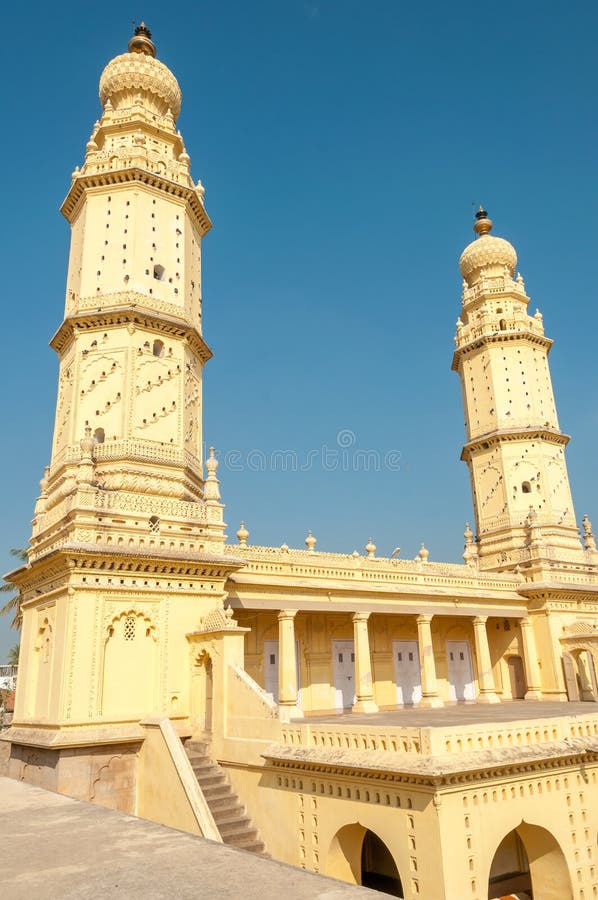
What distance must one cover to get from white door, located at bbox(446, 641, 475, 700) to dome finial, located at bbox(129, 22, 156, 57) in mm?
25534

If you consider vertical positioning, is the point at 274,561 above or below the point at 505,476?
below

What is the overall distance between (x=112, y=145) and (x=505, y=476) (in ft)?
69.4

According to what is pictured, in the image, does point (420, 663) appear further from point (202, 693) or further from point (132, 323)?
point (132, 323)

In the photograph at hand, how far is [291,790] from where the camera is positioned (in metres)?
13.3

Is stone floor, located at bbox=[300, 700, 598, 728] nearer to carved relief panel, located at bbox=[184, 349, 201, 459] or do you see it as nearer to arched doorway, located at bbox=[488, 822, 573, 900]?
arched doorway, located at bbox=[488, 822, 573, 900]

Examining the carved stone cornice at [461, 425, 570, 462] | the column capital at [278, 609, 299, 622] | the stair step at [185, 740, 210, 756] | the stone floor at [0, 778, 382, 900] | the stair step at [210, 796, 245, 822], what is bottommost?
the stair step at [210, 796, 245, 822]

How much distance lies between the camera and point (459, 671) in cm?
2784

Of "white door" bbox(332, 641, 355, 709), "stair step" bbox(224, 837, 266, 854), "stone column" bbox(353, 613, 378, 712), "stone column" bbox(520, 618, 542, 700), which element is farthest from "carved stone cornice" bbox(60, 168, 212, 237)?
"stone column" bbox(520, 618, 542, 700)

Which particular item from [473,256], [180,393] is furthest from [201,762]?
[473,256]

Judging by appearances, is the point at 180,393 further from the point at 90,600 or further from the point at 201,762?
the point at 201,762

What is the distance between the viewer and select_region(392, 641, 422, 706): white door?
25.5m

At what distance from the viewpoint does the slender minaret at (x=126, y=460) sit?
620 inches

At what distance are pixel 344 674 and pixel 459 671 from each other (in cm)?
635

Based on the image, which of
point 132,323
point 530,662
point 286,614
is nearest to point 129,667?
point 286,614
